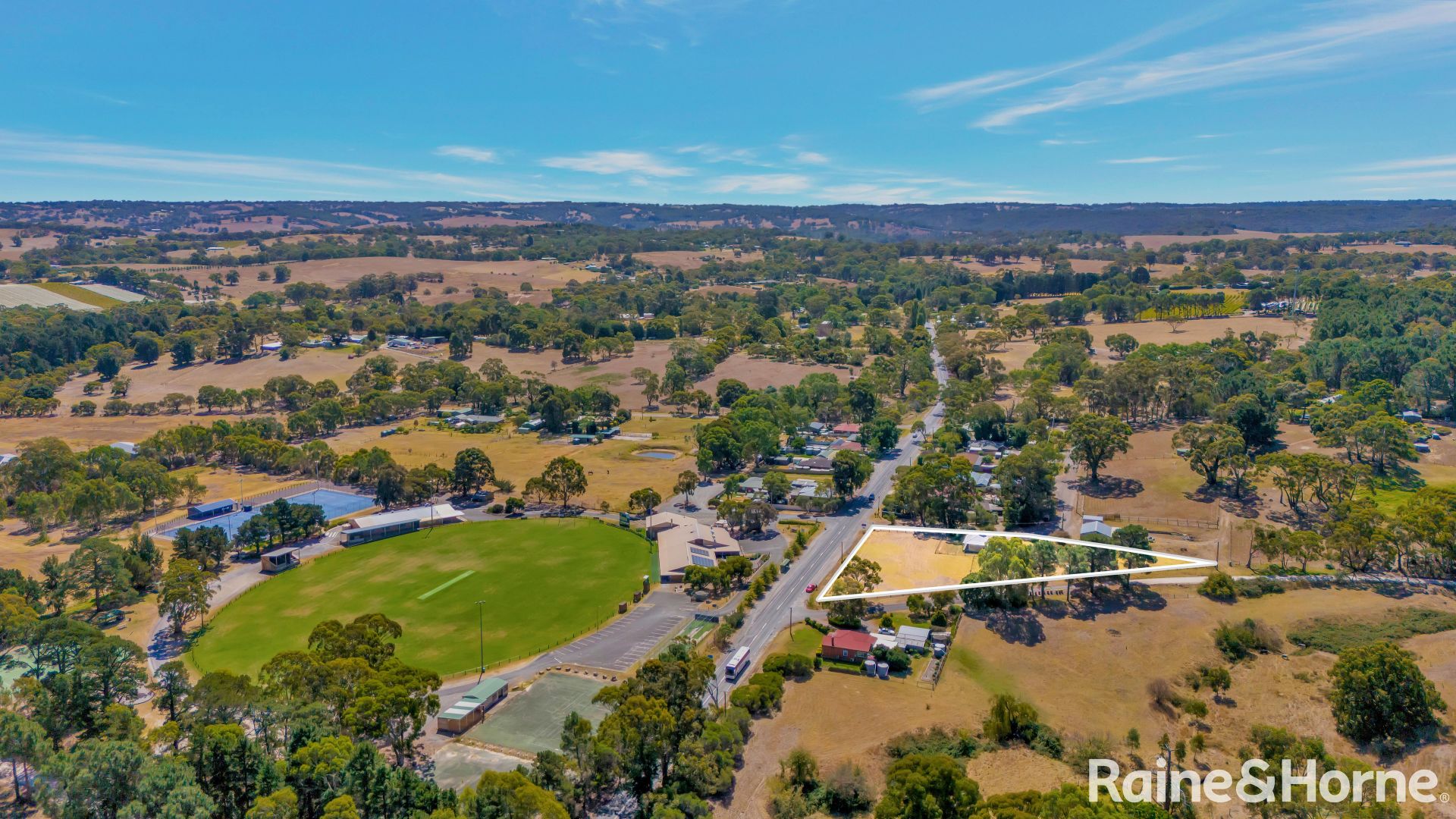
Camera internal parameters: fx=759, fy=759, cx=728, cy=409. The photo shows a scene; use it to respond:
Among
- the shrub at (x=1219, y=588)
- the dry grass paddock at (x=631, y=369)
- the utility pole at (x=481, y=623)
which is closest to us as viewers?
the utility pole at (x=481, y=623)

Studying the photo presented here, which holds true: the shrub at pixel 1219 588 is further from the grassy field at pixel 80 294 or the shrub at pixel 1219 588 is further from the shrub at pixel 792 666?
the grassy field at pixel 80 294

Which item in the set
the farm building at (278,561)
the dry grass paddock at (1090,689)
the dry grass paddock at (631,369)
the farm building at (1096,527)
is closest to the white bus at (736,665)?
the dry grass paddock at (1090,689)

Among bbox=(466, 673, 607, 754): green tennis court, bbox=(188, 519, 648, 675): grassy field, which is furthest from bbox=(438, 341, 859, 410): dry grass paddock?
bbox=(466, 673, 607, 754): green tennis court

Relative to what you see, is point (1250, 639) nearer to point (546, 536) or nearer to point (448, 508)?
point (546, 536)

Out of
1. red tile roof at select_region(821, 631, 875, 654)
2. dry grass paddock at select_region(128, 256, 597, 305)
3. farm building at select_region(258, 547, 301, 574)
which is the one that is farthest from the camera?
dry grass paddock at select_region(128, 256, 597, 305)

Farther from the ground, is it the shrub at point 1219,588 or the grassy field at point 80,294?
the grassy field at point 80,294

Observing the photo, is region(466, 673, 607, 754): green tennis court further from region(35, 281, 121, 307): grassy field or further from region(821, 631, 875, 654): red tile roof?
region(35, 281, 121, 307): grassy field

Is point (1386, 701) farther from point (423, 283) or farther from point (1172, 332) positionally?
point (423, 283)
